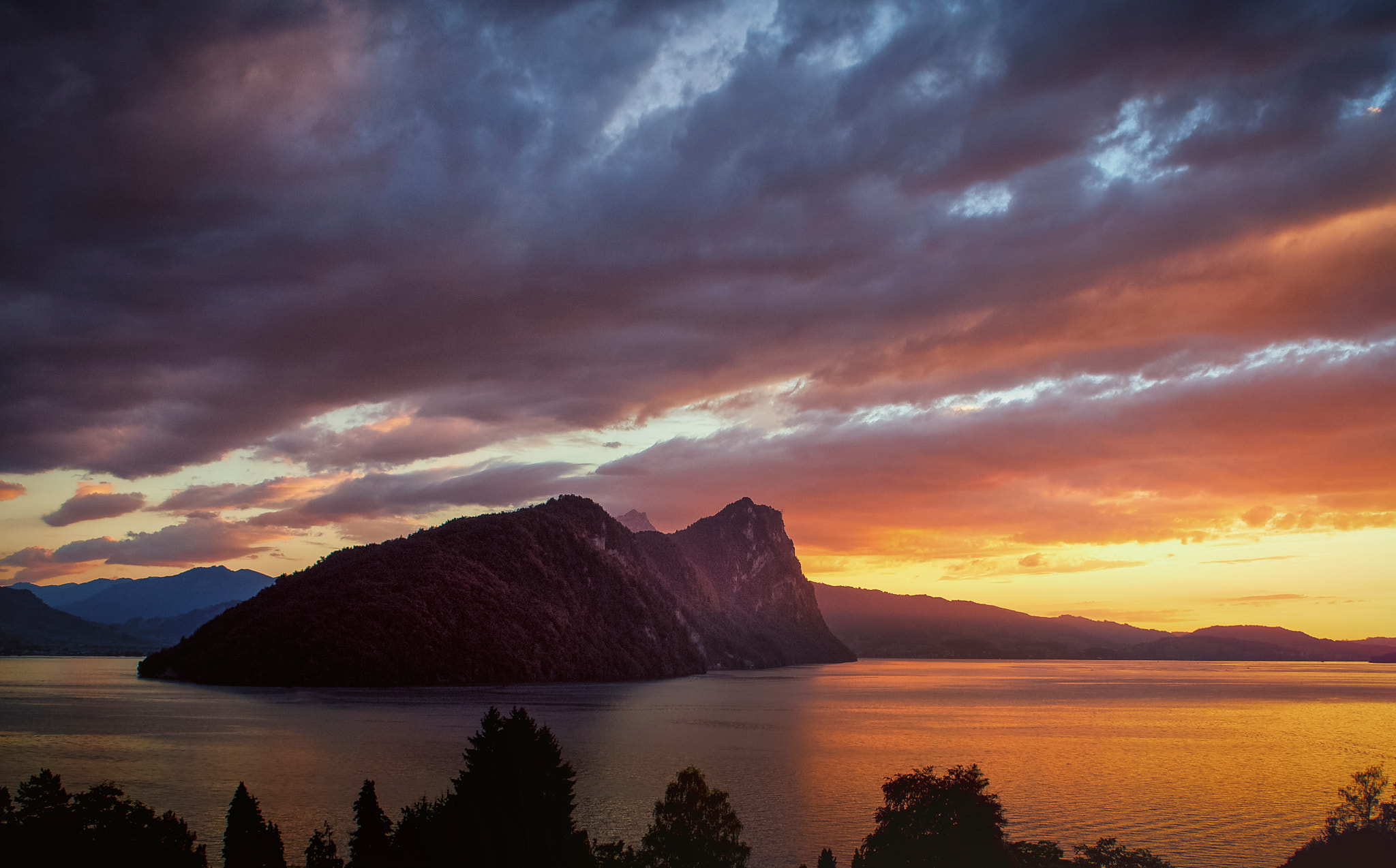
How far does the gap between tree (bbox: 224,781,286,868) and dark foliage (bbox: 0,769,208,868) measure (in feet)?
15.4

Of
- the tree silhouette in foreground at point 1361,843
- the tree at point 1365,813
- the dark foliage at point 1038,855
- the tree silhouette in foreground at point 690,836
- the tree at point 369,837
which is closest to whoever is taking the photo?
the tree at point 369,837

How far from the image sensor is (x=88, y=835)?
40281 millimetres

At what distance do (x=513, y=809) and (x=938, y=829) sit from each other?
71.2ft

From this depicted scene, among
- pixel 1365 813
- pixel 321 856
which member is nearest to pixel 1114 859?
pixel 1365 813

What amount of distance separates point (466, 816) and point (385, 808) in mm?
34704

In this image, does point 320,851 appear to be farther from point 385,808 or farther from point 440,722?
point 440,722

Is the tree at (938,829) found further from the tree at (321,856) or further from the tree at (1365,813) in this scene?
the tree at (1365,813)

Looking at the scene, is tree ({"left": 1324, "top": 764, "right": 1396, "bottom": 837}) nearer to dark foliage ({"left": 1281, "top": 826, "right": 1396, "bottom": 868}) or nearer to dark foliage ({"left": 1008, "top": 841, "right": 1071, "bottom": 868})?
dark foliage ({"left": 1281, "top": 826, "right": 1396, "bottom": 868})

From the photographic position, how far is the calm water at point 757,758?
224 ft

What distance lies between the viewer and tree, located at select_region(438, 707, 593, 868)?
3844 centimetres

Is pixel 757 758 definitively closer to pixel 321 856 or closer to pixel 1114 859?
pixel 1114 859

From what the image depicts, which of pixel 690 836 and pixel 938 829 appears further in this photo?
pixel 938 829

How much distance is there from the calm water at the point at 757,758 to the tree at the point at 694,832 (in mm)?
14855

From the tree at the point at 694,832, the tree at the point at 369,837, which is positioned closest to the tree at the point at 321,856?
the tree at the point at 369,837
